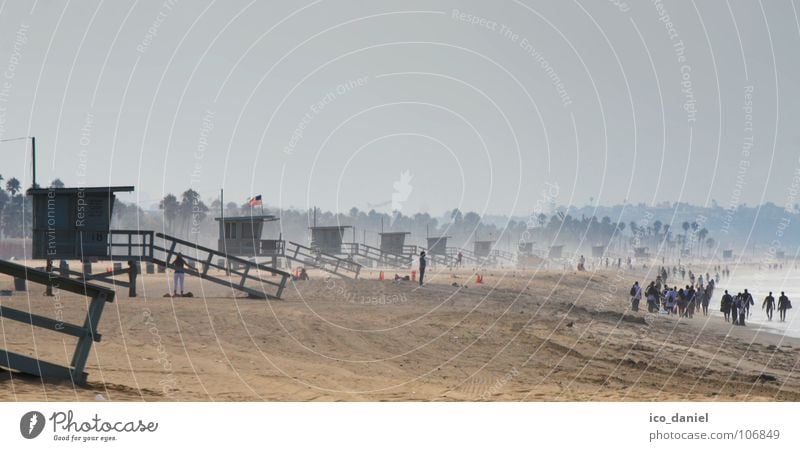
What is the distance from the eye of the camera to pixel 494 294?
45.0m

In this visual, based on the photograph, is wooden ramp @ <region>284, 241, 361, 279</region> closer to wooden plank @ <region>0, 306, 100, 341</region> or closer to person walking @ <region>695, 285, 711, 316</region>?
person walking @ <region>695, 285, 711, 316</region>

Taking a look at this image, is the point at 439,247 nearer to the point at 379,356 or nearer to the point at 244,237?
the point at 244,237

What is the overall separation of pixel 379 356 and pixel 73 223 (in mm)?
17593

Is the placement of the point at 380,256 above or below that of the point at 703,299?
above

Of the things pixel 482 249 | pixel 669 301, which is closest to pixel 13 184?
pixel 482 249

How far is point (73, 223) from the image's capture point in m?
31.1

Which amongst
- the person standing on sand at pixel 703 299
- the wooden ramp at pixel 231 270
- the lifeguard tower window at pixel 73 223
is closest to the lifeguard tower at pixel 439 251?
the wooden ramp at pixel 231 270

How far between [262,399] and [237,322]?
1000cm

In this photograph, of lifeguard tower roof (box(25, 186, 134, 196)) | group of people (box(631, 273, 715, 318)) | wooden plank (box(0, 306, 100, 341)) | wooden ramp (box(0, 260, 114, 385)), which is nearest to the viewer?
wooden plank (box(0, 306, 100, 341))

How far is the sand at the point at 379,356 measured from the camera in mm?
13828

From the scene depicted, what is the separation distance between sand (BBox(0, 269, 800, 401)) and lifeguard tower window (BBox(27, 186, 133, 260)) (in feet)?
6.81

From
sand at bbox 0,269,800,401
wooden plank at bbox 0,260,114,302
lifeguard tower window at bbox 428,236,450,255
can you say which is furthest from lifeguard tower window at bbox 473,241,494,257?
wooden plank at bbox 0,260,114,302

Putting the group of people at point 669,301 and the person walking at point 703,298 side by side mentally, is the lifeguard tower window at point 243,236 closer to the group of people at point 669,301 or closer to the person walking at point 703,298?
Answer: the group of people at point 669,301

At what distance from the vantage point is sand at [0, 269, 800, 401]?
544 inches
